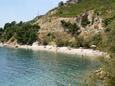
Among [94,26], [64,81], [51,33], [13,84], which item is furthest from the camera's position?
[51,33]

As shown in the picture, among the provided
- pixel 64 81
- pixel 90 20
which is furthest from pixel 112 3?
pixel 64 81

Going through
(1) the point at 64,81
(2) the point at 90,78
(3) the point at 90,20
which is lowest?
(1) the point at 64,81

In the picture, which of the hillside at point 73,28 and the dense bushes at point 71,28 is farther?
the dense bushes at point 71,28

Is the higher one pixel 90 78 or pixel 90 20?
pixel 90 20

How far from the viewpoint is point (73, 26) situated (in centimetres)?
17662

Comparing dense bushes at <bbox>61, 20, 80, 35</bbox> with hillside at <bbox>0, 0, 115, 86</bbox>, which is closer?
hillside at <bbox>0, 0, 115, 86</bbox>

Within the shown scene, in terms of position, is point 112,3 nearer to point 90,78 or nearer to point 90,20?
point 90,20

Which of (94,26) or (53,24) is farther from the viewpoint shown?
(53,24)

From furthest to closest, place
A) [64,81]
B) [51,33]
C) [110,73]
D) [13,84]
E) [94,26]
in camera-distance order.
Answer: [51,33] → [94,26] → [64,81] → [13,84] → [110,73]

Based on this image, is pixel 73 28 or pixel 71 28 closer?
pixel 73 28

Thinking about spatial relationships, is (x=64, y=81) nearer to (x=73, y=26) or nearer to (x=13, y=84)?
(x=13, y=84)

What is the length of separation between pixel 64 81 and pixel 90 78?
4023 centimetres

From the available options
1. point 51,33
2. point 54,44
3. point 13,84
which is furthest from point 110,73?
point 51,33

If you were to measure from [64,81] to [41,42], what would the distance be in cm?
11791
